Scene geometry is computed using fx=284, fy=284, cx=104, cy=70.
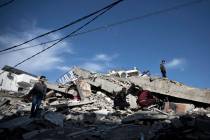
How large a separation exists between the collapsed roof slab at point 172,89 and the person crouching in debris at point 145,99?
3.05 ft

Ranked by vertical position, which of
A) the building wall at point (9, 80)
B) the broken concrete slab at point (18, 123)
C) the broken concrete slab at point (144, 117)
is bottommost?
the broken concrete slab at point (18, 123)

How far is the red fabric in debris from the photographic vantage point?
1661 centimetres

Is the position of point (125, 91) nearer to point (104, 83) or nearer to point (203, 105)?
point (104, 83)

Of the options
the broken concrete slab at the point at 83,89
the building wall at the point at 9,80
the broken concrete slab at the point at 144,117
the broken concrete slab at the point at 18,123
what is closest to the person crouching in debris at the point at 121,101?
the broken concrete slab at the point at 83,89

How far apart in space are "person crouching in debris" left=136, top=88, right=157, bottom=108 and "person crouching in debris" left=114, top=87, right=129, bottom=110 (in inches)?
31.1

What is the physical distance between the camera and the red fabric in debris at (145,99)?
1661cm

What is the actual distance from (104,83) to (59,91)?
314cm

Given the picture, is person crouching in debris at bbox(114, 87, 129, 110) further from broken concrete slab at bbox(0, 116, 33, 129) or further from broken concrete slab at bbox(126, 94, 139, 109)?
broken concrete slab at bbox(0, 116, 33, 129)

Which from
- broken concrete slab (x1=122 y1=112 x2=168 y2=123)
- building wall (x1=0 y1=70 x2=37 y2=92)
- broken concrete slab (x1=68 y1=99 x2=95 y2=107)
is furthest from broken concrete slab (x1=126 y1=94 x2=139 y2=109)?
building wall (x1=0 y1=70 x2=37 y2=92)

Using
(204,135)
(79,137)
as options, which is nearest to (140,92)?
(79,137)

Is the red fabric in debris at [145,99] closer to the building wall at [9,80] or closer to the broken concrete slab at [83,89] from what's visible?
the broken concrete slab at [83,89]

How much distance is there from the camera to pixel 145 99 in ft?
54.9

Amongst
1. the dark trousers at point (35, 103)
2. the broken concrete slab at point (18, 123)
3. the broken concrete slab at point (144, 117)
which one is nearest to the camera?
the broken concrete slab at point (18, 123)

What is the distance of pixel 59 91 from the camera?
19.5 m
